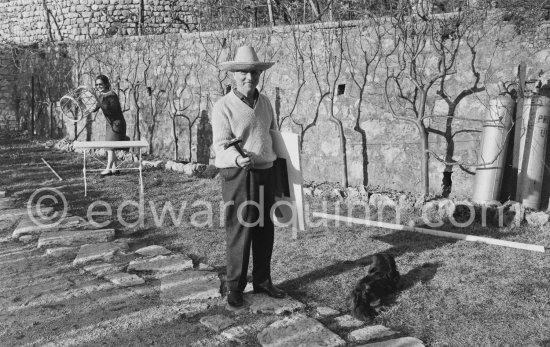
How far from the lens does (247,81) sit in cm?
377

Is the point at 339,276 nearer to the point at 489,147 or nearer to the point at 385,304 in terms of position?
the point at 385,304

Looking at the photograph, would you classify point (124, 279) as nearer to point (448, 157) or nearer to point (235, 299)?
point (235, 299)

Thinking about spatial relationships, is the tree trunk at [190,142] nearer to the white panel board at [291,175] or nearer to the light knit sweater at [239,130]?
the white panel board at [291,175]

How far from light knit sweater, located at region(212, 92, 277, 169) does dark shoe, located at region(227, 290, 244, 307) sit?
860 mm

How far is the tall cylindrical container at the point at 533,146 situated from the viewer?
5871 mm

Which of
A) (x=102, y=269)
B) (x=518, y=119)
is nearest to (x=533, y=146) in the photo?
(x=518, y=119)

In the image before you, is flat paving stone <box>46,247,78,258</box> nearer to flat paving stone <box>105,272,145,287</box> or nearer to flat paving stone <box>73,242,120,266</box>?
flat paving stone <box>73,242,120,266</box>

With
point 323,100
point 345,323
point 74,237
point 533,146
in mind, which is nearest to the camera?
point 345,323

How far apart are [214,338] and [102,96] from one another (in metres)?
6.38

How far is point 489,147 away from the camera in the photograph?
244 inches

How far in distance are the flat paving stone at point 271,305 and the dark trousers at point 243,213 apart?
0.13 metres

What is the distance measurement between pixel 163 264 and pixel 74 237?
1.22 meters

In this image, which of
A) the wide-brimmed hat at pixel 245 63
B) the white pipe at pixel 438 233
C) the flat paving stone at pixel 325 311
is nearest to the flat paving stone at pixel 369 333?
the flat paving stone at pixel 325 311

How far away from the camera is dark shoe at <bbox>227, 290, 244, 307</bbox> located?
12.6 ft
